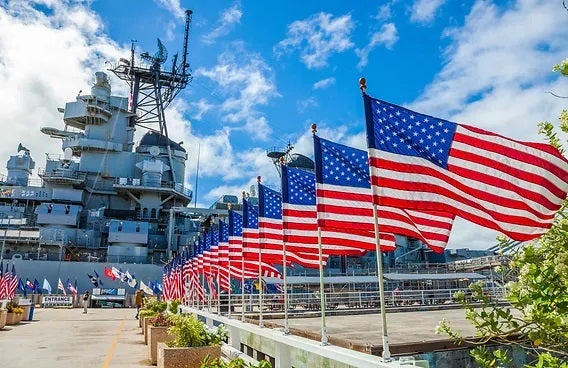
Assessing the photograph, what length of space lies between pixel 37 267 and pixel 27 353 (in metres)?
38.6

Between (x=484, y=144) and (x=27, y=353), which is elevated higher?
(x=484, y=144)

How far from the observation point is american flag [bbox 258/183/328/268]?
1144 cm

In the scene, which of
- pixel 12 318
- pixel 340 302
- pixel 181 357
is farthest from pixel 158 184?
pixel 181 357

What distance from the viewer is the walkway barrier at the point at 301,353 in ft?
15.9

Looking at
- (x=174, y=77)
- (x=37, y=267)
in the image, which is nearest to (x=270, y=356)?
(x=37, y=267)

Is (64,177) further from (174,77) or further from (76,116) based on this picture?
(174,77)

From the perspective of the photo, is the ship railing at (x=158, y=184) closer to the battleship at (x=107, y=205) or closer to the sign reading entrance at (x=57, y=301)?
the battleship at (x=107, y=205)

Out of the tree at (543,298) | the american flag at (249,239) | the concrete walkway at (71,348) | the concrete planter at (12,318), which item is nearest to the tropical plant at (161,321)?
the concrete walkway at (71,348)

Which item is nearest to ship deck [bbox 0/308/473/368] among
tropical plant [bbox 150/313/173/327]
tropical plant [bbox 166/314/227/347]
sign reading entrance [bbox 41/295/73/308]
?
tropical plant [bbox 150/313/173/327]

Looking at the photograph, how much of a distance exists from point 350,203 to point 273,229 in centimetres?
440

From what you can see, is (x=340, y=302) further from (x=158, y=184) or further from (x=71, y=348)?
(x=158, y=184)

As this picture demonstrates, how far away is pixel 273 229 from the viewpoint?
38.3 feet

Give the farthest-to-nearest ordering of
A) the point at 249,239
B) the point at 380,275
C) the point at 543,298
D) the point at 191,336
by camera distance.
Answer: the point at 249,239 < the point at 191,336 < the point at 380,275 < the point at 543,298

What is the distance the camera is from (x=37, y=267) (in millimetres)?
46438
